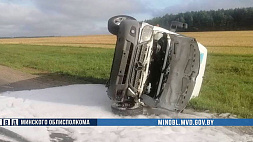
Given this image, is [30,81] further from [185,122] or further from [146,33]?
[185,122]

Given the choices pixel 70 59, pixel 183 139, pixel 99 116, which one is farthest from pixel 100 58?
pixel 183 139

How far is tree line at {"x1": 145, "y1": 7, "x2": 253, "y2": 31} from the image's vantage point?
2469 mm

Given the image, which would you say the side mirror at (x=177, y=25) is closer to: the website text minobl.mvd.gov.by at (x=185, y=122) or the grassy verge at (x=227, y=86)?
the grassy verge at (x=227, y=86)

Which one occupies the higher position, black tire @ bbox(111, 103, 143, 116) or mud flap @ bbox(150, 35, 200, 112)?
mud flap @ bbox(150, 35, 200, 112)

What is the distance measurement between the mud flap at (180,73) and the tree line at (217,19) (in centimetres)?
17

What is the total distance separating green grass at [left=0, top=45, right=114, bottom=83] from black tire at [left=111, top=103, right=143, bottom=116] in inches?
22.6

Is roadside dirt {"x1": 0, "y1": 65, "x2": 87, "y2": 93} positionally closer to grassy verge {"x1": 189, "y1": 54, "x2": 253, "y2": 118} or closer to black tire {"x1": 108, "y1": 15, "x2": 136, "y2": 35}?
black tire {"x1": 108, "y1": 15, "x2": 136, "y2": 35}

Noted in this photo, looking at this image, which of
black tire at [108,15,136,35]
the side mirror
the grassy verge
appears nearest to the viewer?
black tire at [108,15,136,35]

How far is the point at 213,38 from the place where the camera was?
9.27 ft

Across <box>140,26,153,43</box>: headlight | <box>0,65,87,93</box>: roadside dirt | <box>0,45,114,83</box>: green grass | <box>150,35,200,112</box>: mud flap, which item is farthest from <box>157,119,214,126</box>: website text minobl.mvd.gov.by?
<box>0,65,87,93</box>: roadside dirt

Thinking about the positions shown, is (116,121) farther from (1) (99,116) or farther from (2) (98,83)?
(2) (98,83)

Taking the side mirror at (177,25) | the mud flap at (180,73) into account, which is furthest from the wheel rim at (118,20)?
the mud flap at (180,73)

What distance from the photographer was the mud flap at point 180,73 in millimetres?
2660

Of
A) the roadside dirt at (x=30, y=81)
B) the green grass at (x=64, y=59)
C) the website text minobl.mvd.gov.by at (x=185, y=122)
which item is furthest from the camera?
the roadside dirt at (x=30, y=81)
